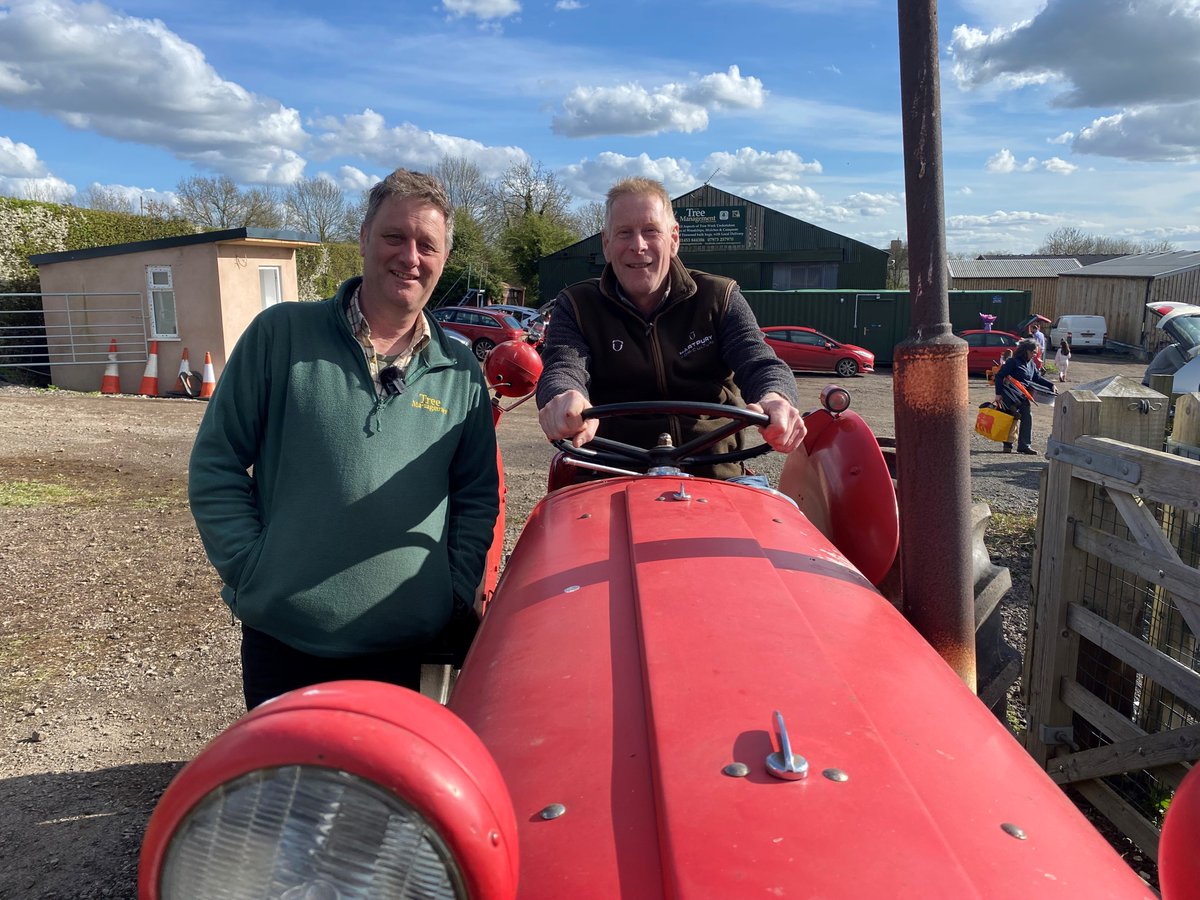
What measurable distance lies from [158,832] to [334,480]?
1355 millimetres

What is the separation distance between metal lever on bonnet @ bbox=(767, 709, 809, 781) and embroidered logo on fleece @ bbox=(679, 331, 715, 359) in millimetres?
2035

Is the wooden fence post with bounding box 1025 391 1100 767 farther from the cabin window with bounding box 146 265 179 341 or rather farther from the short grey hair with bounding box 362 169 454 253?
the cabin window with bounding box 146 265 179 341

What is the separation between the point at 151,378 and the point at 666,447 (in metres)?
14.4

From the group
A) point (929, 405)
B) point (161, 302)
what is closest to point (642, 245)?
point (929, 405)

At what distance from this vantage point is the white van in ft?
108

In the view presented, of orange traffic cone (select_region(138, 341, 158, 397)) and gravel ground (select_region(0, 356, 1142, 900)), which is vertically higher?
orange traffic cone (select_region(138, 341, 158, 397))

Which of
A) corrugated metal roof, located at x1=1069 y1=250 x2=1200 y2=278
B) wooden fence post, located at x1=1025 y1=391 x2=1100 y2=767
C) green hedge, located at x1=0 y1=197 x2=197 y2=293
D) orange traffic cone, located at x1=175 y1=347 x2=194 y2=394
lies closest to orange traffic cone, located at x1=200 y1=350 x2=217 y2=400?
orange traffic cone, located at x1=175 y1=347 x2=194 y2=394

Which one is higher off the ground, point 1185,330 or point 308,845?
point 1185,330

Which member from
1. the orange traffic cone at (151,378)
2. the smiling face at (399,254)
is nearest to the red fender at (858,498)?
the smiling face at (399,254)

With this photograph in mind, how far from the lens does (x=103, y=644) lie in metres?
4.66

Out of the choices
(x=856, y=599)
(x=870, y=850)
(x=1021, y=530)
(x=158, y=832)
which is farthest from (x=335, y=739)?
(x=1021, y=530)

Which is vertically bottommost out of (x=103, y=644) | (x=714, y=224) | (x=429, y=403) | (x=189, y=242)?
(x=103, y=644)

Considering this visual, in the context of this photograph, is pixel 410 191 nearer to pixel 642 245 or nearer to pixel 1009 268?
pixel 642 245

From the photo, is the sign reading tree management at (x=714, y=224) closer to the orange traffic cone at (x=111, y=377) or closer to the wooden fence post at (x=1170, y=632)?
the orange traffic cone at (x=111, y=377)
